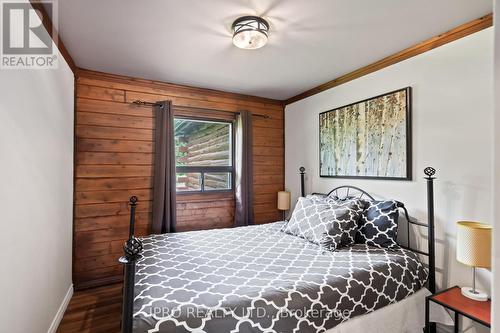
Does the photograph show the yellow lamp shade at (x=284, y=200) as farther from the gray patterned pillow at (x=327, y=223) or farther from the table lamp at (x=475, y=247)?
the table lamp at (x=475, y=247)

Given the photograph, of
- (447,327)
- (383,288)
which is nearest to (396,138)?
(383,288)

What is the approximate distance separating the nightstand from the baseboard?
2848 millimetres

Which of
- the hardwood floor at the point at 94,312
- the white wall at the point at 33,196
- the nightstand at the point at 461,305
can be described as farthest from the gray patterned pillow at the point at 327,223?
the white wall at the point at 33,196

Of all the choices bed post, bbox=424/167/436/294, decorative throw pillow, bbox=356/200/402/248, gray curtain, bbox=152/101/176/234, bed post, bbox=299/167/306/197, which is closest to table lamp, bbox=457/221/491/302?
bed post, bbox=424/167/436/294

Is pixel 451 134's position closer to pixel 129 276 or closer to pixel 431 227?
pixel 431 227

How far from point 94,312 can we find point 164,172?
5.05 ft

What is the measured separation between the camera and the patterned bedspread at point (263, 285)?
132 centimetres

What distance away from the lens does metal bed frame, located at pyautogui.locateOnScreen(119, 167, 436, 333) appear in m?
1.13

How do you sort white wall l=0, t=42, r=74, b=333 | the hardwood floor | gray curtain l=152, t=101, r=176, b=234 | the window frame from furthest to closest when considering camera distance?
the window frame → gray curtain l=152, t=101, r=176, b=234 → the hardwood floor → white wall l=0, t=42, r=74, b=333

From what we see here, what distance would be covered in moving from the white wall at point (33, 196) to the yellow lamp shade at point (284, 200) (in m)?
2.62

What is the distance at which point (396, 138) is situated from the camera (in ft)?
7.97

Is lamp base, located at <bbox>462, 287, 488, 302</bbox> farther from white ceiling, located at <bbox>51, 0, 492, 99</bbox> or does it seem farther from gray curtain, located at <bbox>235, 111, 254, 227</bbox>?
gray curtain, located at <bbox>235, 111, 254, 227</bbox>

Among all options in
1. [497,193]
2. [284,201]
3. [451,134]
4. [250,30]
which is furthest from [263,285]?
[284,201]

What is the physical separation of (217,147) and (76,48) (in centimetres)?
195
